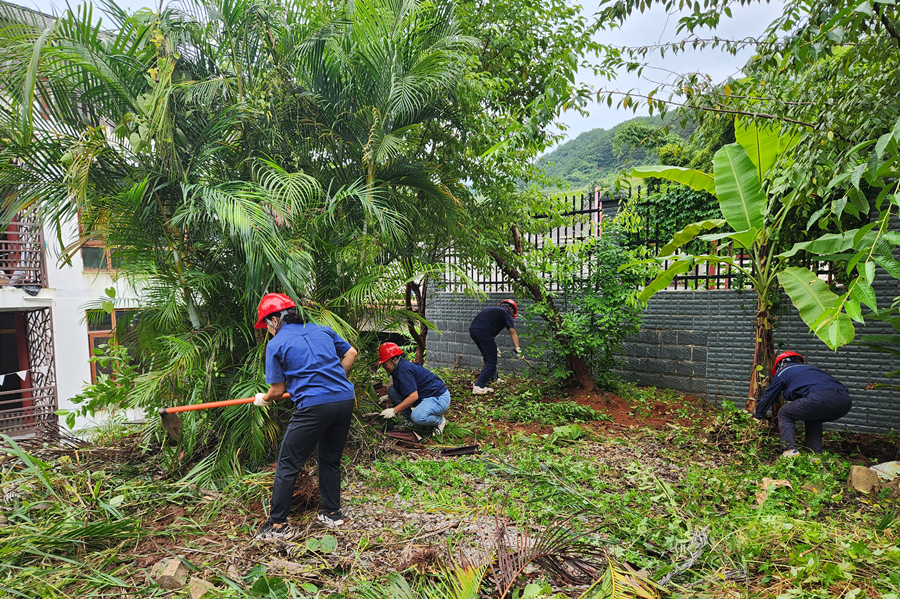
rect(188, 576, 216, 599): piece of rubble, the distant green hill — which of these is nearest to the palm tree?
rect(188, 576, 216, 599): piece of rubble

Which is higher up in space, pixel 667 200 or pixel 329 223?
pixel 667 200

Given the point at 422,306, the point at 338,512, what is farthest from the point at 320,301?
the point at 422,306

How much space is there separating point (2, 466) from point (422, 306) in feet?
17.1

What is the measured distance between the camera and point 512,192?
6.67m

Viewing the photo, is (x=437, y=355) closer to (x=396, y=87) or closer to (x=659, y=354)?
(x=659, y=354)

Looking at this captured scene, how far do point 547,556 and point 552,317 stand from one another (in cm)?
430

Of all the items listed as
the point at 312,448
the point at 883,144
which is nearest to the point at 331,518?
the point at 312,448

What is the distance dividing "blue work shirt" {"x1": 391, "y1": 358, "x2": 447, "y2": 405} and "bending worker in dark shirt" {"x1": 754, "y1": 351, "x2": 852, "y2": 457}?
3.20 metres

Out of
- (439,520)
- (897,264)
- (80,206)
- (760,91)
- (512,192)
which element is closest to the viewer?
(897,264)

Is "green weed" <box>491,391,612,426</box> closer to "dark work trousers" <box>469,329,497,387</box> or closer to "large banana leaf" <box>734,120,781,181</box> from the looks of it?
"dark work trousers" <box>469,329,497,387</box>

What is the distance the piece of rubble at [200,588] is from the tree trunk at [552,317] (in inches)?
190

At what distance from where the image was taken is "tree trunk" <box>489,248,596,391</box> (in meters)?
6.90

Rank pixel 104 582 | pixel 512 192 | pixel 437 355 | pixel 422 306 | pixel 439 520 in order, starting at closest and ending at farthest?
pixel 104 582 < pixel 439 520 < pixel 512 192 < pixel 422 306 < pixel 437 355

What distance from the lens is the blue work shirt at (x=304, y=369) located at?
12.2 feet
